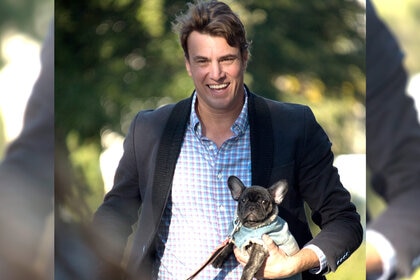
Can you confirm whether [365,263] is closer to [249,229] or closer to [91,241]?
[249,229]

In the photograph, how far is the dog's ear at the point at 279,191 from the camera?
11.8 ft

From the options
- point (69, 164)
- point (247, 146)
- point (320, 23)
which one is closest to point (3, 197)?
point (69, 164)

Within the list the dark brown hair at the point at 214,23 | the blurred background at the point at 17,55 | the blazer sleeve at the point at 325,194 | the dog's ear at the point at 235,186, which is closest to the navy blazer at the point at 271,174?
the blazer sleeve at the point at 325,194

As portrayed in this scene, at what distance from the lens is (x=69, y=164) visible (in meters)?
4.13

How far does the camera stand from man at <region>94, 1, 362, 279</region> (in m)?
3.68

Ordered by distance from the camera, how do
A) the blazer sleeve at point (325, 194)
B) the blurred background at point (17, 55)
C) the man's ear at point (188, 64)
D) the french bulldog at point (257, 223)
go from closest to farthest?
the french bulldog at point (257, 223), the blazer sleeve at point (325, 194), the man's ear at point (188, 64), the blurred background at point (17, 55)

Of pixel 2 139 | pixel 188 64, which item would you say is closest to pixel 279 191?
pixel 188 64

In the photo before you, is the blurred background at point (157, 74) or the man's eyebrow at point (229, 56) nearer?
the man's eyebrow at point (229, 56)

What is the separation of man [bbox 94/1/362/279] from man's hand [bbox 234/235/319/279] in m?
0.03

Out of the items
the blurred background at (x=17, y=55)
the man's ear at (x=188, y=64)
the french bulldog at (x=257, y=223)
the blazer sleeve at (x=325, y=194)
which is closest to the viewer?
the french bulldog at (x=257, y=223)

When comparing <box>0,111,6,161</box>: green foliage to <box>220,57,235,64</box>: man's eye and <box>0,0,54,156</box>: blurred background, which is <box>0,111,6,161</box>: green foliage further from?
<box>220,57,235,64</box>: man's eye

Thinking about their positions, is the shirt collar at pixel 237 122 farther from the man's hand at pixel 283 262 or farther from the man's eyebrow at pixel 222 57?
the man's hand at pixel 283 262

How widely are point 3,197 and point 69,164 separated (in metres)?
0.42

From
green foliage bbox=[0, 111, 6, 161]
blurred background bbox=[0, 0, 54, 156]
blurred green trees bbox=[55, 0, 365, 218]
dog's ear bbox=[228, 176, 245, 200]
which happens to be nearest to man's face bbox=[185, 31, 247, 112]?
blurred green trees bbox=[55, 0, 365, 218]
